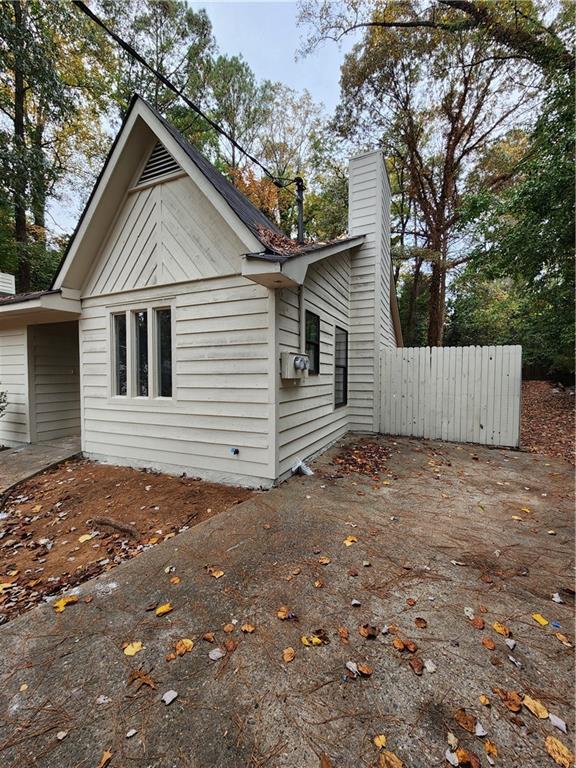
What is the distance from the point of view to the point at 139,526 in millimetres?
3514

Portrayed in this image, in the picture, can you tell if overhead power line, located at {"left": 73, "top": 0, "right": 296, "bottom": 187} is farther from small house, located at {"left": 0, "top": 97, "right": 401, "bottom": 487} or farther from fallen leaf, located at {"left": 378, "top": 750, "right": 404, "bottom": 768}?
fallen leaf, located at {"left": 378, "top": 750, "right": 404, "bottom": 768}

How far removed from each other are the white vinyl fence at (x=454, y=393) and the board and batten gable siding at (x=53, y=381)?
7.10m

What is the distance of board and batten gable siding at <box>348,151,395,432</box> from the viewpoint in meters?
7.22

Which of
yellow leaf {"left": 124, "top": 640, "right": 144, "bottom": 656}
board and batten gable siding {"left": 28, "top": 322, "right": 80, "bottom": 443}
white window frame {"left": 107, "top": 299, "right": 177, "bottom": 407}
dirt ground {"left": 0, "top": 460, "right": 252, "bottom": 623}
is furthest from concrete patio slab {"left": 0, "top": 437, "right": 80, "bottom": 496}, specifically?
yellow leaf {"left": 124, "top": 640, "right": 144, "bottom": 656}

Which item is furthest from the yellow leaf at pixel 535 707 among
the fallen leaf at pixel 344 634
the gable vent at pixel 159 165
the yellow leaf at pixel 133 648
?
the gable vent at pixel 159 165

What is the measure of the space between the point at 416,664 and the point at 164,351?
182 inches

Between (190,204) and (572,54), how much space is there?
989 cm

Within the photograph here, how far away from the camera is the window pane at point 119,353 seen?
5496 millimetres

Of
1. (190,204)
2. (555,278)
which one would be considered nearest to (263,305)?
(190,204)

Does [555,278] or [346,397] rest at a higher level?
[555,278]

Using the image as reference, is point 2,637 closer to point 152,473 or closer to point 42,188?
point 152,473

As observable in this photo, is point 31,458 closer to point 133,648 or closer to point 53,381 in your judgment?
point 53,381

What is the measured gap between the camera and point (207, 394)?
15.0 ft

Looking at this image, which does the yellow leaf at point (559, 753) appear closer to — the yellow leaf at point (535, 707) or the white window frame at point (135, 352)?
the yellow leaf at point (535, 707)
